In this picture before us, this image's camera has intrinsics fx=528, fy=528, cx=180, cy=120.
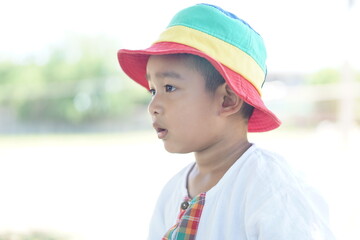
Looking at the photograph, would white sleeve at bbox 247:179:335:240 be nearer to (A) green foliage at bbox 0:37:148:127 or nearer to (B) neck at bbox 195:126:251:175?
(B) neck at bbox 195:126:251:175

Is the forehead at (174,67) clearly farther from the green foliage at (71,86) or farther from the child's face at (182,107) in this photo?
the green foliage at (71,86)

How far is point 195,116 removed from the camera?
1.21 m

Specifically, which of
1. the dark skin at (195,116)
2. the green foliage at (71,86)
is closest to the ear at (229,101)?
the dark skin at (195,116)

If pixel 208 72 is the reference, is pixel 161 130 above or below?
below

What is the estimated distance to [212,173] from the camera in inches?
49.8

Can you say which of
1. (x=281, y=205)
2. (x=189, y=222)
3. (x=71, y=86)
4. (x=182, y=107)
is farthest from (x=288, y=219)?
(x=71, y=86)

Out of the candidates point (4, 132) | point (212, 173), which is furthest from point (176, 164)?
point (4, 132)

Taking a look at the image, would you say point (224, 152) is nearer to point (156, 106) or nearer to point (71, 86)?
point (156, 106)

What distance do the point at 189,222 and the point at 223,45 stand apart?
403 mm

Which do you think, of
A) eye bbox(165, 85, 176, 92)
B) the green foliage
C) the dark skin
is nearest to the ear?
the dark skin

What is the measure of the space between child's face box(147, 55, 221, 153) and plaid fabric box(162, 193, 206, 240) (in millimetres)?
127

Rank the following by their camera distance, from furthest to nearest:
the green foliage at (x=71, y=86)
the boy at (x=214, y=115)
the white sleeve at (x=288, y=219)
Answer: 1. the green foliage at (x=71, y=86)
2. the boy at (x=214, y=115)
3. the white sleeve at (x=288, y=219)

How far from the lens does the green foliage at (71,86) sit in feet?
67.0

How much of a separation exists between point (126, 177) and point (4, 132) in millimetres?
13987
